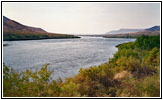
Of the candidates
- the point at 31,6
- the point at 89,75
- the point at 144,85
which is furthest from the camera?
the point at 89,75

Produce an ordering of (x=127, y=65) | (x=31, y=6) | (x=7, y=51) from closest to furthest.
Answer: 1. (x=31, y=6)
2. (x=127, y=65)
3. (x=7, y=51)

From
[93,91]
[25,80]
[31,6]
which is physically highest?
[31,6]

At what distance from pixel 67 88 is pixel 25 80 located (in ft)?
2.93

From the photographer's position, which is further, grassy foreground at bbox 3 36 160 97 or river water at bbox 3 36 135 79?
river water at bbox 3 36 135 79

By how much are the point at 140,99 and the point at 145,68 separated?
2605mm

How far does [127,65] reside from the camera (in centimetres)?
622

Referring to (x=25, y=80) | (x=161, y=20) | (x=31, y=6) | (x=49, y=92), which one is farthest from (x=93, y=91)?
(x=31, y=6)

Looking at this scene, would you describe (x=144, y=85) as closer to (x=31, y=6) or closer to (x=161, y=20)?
(x=161, y=20)

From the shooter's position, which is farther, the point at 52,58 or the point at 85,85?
the point at 52,58

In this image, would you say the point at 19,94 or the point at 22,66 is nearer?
the point at 19,94

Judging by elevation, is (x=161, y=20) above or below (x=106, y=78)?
above

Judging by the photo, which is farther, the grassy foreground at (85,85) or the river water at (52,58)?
the river water at (52,58)

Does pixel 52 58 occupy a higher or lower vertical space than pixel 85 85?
higher

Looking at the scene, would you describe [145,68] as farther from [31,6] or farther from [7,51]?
[7,51]
